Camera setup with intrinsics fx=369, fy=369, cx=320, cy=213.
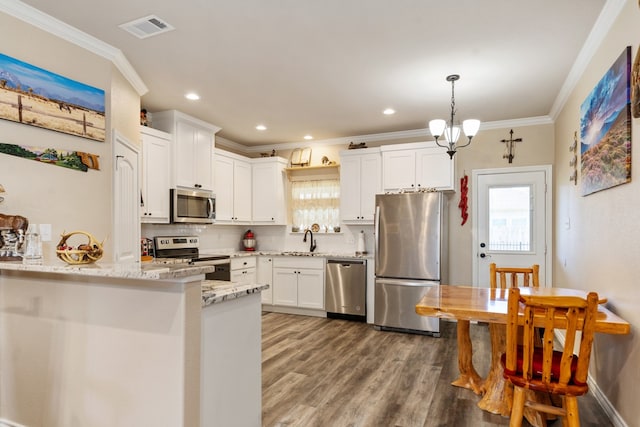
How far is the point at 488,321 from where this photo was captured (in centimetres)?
215

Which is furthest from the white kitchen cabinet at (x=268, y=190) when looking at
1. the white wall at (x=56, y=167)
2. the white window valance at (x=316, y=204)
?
the white wall at (x=56, y=167)

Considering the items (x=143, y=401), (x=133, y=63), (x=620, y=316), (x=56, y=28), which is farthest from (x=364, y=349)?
(x=56, y=28)

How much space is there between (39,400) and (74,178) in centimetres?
140

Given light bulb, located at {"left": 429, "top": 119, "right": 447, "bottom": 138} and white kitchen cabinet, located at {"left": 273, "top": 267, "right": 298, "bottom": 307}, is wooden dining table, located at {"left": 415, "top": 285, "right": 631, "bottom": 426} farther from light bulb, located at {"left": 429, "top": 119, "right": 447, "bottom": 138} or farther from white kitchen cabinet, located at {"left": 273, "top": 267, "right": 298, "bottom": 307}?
white kitchen cabinet, located at {"left": 273, "top": 267, "right": 298, "bottom": 307}

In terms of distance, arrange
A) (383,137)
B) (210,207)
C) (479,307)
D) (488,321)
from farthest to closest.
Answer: (383,137) → (210,207) → (479,307) → (488,321)

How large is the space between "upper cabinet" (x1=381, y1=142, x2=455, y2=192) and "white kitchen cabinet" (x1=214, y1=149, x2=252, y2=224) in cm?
213

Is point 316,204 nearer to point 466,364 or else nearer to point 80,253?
point 466,364

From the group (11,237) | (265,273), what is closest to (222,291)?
(11,237)

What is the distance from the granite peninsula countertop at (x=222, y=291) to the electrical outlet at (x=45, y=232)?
3.97 ft

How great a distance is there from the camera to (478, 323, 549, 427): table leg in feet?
7.74

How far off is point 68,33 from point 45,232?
54.5 inches

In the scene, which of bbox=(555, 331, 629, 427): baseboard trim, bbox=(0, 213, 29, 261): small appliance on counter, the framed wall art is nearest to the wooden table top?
bbox=(555, 331, 629, 427): baseboard trim

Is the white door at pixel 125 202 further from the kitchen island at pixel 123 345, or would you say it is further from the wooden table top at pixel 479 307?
the wooden table top at pixel 479 307

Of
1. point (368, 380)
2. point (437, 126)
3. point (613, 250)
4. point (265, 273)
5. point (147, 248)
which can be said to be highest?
point (437, 126)
